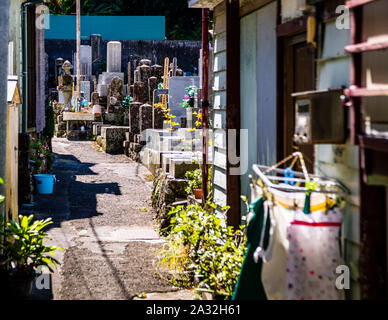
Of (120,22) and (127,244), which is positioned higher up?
(120,22)

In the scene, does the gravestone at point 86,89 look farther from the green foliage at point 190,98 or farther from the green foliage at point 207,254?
the green foliage at point 207,254

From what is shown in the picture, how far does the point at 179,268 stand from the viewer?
7031 mm

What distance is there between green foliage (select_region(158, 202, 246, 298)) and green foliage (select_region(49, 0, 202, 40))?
117 ft

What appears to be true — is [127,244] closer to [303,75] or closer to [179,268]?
[179,268]

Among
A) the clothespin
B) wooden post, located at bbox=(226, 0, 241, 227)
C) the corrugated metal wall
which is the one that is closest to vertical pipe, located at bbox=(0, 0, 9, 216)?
wooden post, located at bbox=(226, 0, 241, 227)

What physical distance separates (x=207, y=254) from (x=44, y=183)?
7.02m

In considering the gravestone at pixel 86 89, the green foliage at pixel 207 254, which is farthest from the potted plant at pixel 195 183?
the gravestone at pixel 86 89

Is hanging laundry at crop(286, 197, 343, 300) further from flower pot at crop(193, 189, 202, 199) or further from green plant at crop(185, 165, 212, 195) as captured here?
green plant at crop(185, 165, 212, 195)

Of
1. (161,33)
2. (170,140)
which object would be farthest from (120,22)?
(170,140)

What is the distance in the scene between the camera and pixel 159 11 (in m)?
43.0

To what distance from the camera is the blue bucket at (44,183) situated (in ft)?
40.9

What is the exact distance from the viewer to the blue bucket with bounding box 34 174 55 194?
12469 millimetres

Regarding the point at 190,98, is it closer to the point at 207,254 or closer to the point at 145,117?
the point at 145,117
